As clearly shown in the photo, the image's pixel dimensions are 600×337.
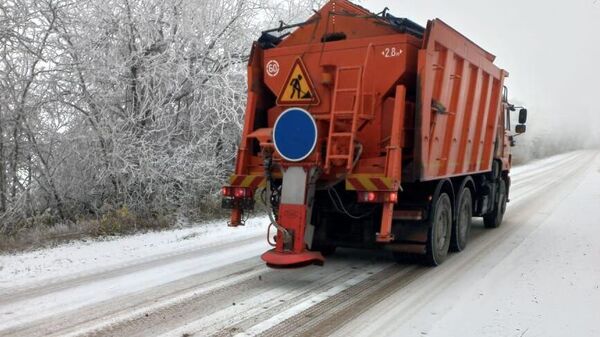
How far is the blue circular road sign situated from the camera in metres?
5.52

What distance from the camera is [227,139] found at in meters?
10.8

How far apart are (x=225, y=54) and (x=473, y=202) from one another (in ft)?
18.2

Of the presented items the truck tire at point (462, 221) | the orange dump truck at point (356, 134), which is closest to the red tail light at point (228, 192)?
the orange dump truck at point (356, 134)

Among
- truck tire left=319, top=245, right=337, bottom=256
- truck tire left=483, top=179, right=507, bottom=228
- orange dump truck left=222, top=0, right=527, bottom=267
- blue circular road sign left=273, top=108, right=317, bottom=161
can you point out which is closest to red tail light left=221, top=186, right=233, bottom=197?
orange dump truck left=222, top=0, right=527, bottom=267

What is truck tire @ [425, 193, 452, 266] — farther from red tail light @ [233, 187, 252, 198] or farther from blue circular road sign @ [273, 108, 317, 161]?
red tail light @ [233, 187, 252, 198]

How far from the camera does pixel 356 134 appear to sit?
5.75 metres

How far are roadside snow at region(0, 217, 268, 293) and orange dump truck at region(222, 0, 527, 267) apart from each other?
1604 millimetres

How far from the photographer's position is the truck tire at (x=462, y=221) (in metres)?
7.32

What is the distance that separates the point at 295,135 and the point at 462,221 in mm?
3344

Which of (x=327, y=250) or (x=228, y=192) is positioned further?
(x=327, y=250)

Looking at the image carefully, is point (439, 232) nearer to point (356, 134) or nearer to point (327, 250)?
point (327, 250)

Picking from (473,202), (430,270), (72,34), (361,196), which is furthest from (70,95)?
(473,202)

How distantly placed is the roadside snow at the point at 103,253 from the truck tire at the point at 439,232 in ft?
10.6

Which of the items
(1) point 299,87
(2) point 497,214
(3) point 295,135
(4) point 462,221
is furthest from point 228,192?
(2) point 497,214
